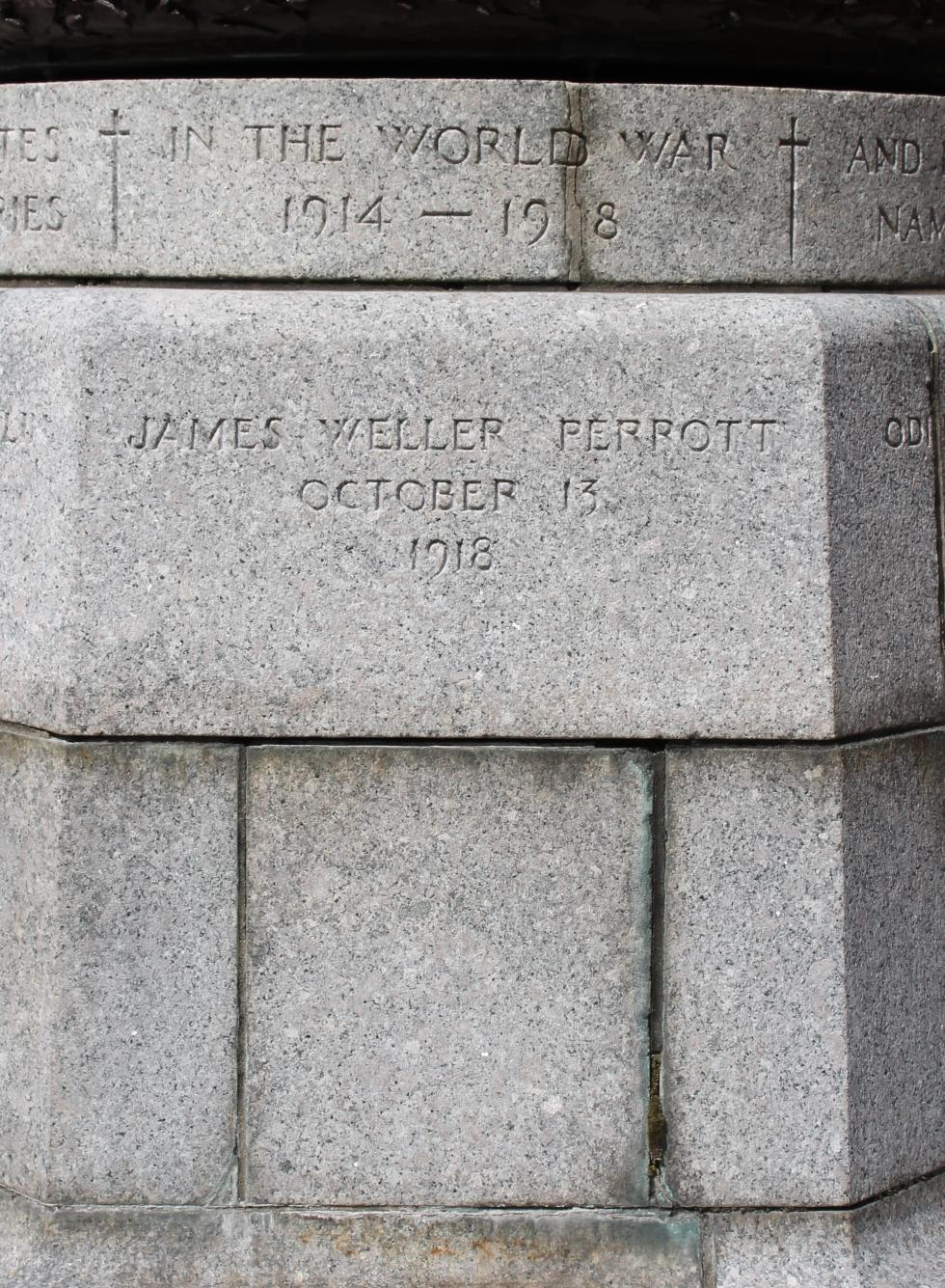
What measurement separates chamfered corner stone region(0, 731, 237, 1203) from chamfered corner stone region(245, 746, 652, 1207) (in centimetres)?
7

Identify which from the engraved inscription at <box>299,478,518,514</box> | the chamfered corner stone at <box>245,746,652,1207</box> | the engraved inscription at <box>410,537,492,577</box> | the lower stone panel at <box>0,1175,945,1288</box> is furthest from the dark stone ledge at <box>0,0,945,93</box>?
the lower stone panel at <box>0,1175,945,1288</box>

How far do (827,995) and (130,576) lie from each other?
5.38 ft

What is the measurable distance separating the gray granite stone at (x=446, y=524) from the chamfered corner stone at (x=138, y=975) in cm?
16

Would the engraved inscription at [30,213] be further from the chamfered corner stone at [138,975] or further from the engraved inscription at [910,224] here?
the engraved inscription at [910,224]

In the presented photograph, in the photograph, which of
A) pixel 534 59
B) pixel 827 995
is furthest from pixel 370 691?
pixel 534 59

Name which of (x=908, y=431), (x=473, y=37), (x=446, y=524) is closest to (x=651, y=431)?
(x=446, y=524)

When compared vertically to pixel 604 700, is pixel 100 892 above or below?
below

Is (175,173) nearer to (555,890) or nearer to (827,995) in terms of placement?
(555,890)

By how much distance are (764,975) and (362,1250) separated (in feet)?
3.24

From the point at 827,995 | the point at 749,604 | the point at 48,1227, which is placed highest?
the point at 749,604

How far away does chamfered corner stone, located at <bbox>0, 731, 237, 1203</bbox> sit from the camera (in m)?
2.87

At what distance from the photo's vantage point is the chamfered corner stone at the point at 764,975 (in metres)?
2.88

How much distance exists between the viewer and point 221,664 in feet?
9.33

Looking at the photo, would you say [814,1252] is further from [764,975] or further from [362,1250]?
[362,1250]
